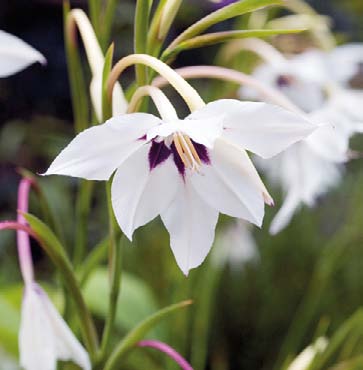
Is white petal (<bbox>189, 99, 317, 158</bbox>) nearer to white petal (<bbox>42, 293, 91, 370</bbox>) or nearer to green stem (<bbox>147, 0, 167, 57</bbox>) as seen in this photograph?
green stem (<bbox>147, 0, 167, 57</bbox>)

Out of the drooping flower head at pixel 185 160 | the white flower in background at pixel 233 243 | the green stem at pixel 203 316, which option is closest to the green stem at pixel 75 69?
the drooping flower head at pixel 185 160

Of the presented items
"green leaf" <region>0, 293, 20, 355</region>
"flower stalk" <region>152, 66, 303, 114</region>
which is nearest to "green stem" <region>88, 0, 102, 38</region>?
"flower stalk" <region>152, 66, 303, 114</region>

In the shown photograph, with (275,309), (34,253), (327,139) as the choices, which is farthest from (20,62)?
(34,253)

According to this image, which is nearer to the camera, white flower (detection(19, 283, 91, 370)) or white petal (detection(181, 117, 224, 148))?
white petal (detection(181, 117, 224, 148))

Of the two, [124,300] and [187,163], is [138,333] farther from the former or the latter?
[124,300]

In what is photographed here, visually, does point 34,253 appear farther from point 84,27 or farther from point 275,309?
point 84,27

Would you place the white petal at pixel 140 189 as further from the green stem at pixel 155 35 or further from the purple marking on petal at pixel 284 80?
the purple marking on petal at pixel 284 80
